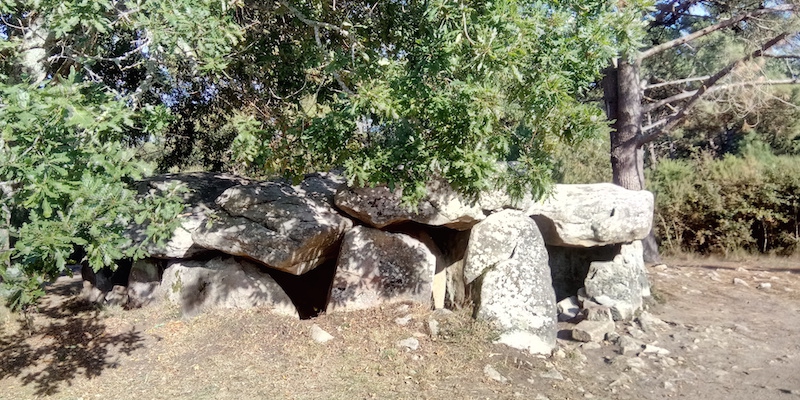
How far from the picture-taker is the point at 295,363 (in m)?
5.64

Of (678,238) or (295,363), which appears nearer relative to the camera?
(295,363)

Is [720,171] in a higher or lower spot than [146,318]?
higher

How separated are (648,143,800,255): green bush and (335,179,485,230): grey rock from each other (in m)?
7.78

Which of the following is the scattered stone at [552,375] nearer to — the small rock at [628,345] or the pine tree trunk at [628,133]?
the small rock at [628,345]

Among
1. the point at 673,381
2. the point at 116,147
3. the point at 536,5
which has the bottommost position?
the point at 673,381

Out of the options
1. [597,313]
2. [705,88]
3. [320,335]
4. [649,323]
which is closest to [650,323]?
[649,323]

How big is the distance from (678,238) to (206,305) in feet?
33.6

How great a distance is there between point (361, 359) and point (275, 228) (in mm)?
2039

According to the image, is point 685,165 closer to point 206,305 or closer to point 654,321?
point 654,321

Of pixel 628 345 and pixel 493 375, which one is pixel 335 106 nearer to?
pixel 493 375

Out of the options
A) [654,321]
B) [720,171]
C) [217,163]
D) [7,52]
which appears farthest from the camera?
[720,171]

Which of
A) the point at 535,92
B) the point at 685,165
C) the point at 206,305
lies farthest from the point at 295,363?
the point at 685,165

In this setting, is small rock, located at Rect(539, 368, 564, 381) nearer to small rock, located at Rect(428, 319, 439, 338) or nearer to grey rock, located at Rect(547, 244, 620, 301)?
small rock, located at Rect(428, 319, 439, 338)

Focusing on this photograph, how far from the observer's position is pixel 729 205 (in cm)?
1269
